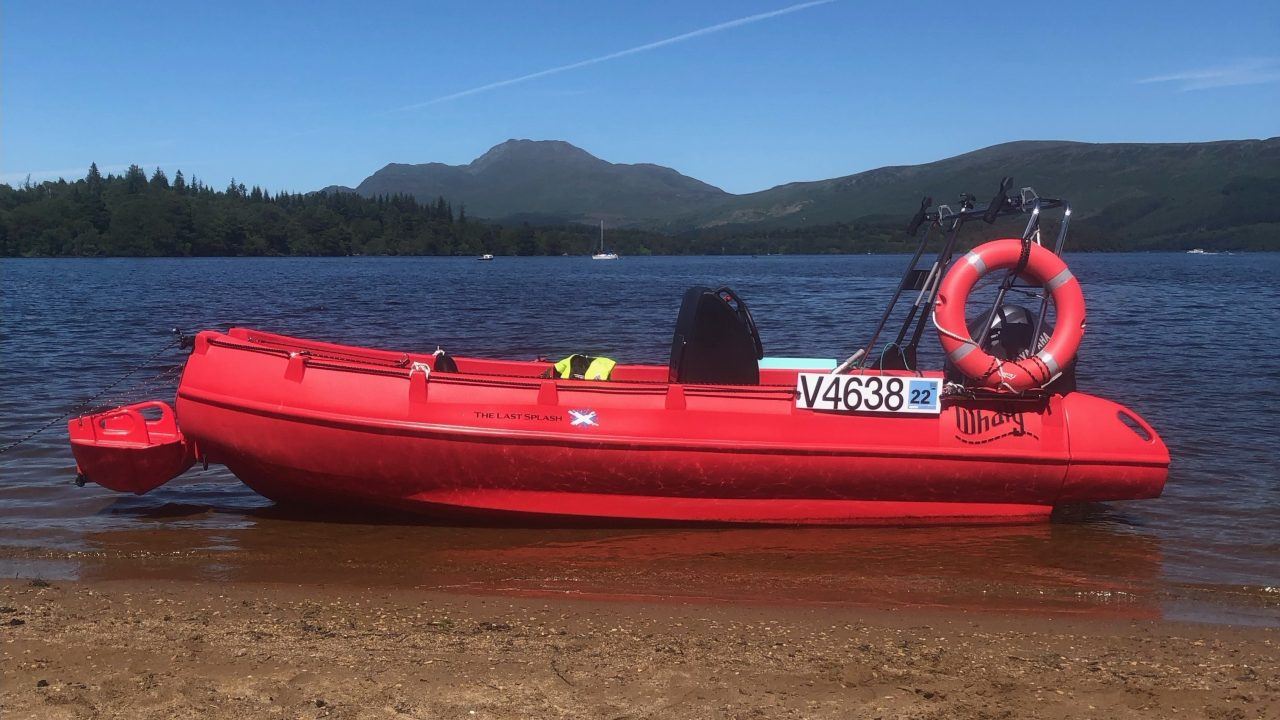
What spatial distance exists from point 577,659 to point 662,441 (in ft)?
8.26

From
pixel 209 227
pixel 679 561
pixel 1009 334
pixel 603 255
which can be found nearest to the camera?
pixel 679 561

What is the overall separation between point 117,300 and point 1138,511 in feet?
125

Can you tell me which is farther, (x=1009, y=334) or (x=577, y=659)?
(x=1009, y=334)

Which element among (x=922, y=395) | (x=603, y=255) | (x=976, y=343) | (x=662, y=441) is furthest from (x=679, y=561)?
(x=603, y=255)

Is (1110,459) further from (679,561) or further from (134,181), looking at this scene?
(134,181)

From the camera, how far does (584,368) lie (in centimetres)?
800

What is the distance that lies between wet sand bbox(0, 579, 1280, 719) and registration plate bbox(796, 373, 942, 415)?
1857mm

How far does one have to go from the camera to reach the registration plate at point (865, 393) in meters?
6.98

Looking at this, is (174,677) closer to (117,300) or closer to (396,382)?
(396,382)

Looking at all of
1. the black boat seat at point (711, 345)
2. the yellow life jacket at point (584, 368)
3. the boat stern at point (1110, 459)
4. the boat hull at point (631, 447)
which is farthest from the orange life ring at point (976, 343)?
the yellow life jacket at point (584, 368)

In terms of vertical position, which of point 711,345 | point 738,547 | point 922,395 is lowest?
point 738,547

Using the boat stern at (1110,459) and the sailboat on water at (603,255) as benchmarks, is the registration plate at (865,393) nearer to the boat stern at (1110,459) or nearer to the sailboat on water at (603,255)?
the boat stern at (1110,459)

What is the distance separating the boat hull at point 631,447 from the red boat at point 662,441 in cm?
1

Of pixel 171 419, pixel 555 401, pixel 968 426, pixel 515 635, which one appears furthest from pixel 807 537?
pixel 171 419
